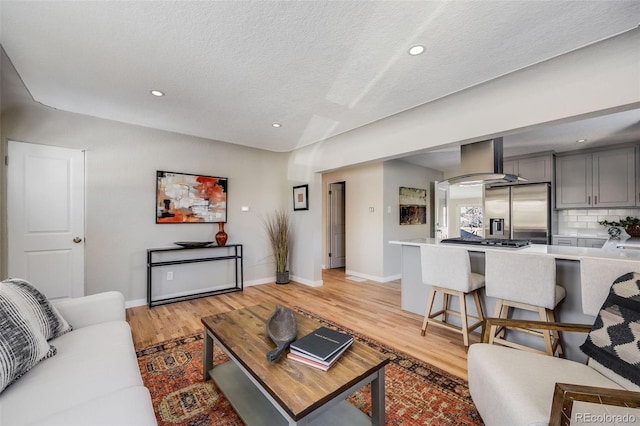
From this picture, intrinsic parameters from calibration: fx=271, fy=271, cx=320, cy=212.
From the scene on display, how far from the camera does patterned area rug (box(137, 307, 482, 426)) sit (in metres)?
1.57

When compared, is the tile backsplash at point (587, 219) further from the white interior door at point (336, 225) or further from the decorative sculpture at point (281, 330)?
the decorative sculpture at point (281, 330)

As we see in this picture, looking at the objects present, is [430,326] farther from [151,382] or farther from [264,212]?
[264,212]

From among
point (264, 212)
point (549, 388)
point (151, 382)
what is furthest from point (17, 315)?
point (264, 212)

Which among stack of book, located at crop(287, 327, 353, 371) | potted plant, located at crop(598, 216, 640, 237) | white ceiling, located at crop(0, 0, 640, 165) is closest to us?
stack of book, located at crop(287, 327, 353, 371)

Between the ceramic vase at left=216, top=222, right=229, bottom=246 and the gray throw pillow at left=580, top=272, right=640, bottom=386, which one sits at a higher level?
the ceramic vase at left=216, top=222, right=229, bottom=246

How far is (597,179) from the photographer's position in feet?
14.0

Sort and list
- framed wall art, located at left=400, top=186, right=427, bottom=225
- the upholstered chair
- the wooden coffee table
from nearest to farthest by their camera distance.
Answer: the upholstered chair
the wooden coffee table
framed wall art, located at left=400, top=186, right=427, bottom=225

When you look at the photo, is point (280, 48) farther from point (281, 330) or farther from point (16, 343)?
point (16, 343)

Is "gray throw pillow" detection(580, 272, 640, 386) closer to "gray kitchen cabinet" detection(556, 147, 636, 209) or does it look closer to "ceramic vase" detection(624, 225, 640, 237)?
"ceramic vase" detection(624, 225, 640, 237)

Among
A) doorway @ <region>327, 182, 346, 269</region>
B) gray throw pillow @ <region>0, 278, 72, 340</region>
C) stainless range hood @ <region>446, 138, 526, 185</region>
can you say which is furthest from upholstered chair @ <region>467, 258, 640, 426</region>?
doorway @ <region>327, 182, 346, 269</region>

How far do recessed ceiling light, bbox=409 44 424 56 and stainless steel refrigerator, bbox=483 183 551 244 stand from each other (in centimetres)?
361

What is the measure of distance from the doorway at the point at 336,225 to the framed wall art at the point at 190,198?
2645mm

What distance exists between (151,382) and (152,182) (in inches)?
106

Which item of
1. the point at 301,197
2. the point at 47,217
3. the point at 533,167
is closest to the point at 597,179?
the point at 533,167
